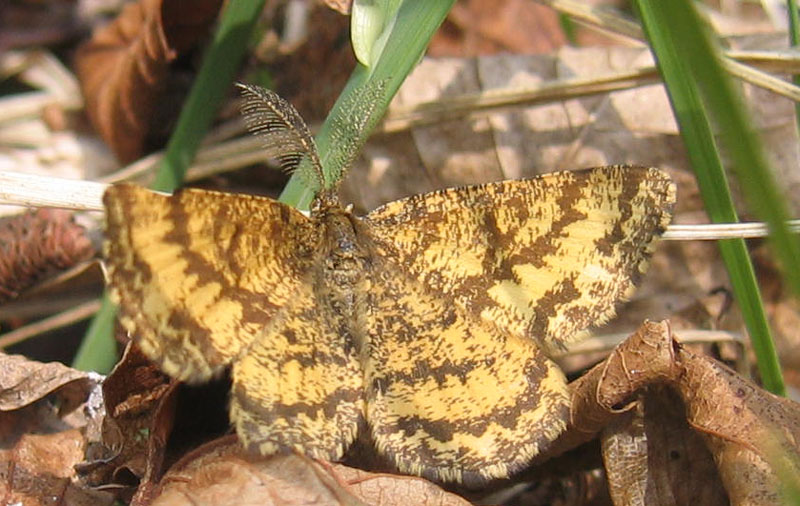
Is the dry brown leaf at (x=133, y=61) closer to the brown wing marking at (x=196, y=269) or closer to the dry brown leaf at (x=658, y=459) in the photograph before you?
the brown wing marking at (x=196, y=269)

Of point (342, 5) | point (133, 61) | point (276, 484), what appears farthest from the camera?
point (133, 61)

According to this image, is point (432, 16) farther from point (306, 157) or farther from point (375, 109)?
point (306, 157)

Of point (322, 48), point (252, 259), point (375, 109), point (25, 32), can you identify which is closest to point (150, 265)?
point (252, 259)

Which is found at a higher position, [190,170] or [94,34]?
[94,34]

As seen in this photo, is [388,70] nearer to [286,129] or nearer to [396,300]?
[286,129]

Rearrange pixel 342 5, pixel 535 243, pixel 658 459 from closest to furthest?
pixel 658 459 → pixel 535 243 → pixel 342 5

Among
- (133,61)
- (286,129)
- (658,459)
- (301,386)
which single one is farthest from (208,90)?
(658,459)

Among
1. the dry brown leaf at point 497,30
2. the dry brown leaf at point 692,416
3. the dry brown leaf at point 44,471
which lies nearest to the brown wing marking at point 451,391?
the dry brown leaf at point 692,416

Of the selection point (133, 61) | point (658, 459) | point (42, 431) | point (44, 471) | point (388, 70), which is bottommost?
point (658, 459)
